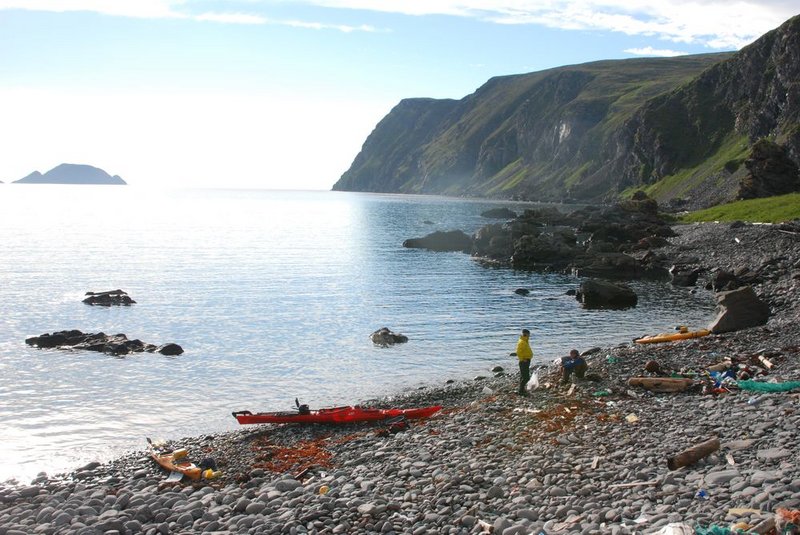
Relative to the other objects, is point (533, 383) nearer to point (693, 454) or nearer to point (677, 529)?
point (693, 454)

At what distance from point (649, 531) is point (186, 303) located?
45.3 meters

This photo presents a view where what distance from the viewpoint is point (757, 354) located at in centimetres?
2561

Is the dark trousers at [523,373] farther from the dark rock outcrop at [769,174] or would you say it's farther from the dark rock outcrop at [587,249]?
the dark rock outcrop at [769,174]

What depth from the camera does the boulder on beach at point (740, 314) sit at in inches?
1323

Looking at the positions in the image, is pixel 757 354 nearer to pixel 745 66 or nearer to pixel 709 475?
pixel 709 475

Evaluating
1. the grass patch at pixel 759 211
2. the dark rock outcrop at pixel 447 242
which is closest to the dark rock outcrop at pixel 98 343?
the dark rock outcrop at pixel 447 242

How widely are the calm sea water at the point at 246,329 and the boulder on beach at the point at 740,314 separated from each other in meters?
5.79

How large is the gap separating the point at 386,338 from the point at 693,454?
2443 centimetres

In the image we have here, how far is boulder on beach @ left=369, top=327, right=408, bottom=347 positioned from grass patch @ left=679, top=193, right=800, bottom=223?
2124 inches

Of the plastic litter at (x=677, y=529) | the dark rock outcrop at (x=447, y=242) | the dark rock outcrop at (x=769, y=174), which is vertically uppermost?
the dark rock outcrop at (x=769, y=174)

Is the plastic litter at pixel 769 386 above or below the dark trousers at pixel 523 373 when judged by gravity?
above

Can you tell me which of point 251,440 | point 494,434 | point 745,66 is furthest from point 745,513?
point 745,66

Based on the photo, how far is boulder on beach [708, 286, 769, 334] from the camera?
33594 millimetres

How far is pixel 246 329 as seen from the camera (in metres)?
41.9
